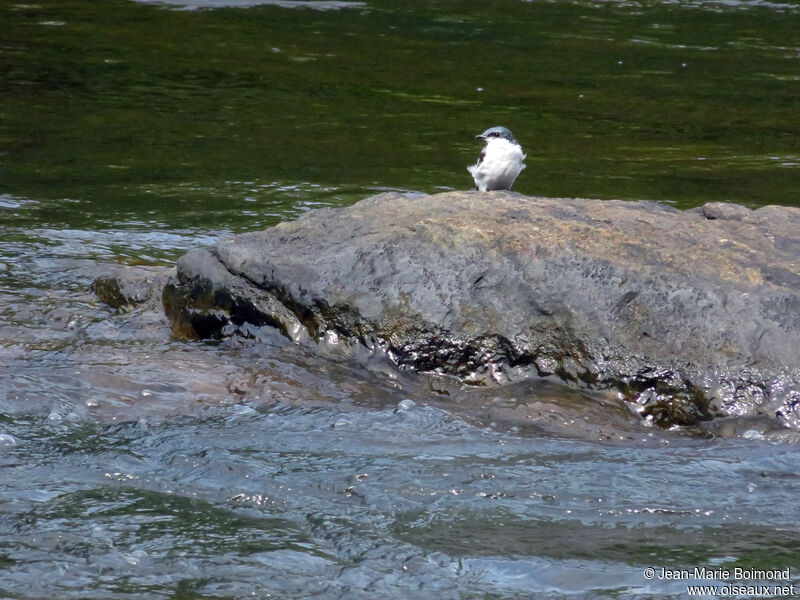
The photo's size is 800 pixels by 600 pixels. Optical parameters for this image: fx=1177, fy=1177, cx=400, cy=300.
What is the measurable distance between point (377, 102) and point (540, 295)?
8.71m

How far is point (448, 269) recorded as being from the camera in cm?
568

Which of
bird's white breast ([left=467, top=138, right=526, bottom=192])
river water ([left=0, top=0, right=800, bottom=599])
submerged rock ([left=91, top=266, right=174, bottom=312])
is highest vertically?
bird's white breast ([left=467, top=138, right=526, bottom=192])

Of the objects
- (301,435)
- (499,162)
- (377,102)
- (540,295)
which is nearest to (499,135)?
(499,162)

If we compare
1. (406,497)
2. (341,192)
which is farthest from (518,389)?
(341,192)

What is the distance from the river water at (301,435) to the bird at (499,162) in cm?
202

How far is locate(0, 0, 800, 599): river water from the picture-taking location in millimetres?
4059

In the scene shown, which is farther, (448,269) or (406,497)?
(448,269)

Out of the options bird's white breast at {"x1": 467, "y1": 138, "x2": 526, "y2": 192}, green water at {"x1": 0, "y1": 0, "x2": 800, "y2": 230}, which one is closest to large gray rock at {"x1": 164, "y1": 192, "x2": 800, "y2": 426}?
bird's white breast at {"x1": 467, "y1": 138, "x2": 526, "y2": 192}

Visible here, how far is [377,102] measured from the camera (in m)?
13.9

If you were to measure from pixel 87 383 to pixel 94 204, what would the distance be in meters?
4.35

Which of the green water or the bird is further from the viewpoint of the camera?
the green water

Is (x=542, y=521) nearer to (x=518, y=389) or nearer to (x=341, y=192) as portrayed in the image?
(x=518, y=389)

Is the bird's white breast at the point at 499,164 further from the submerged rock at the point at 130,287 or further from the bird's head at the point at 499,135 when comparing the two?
the submerged rock at the point at 130,287

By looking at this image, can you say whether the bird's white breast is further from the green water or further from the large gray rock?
the green water
